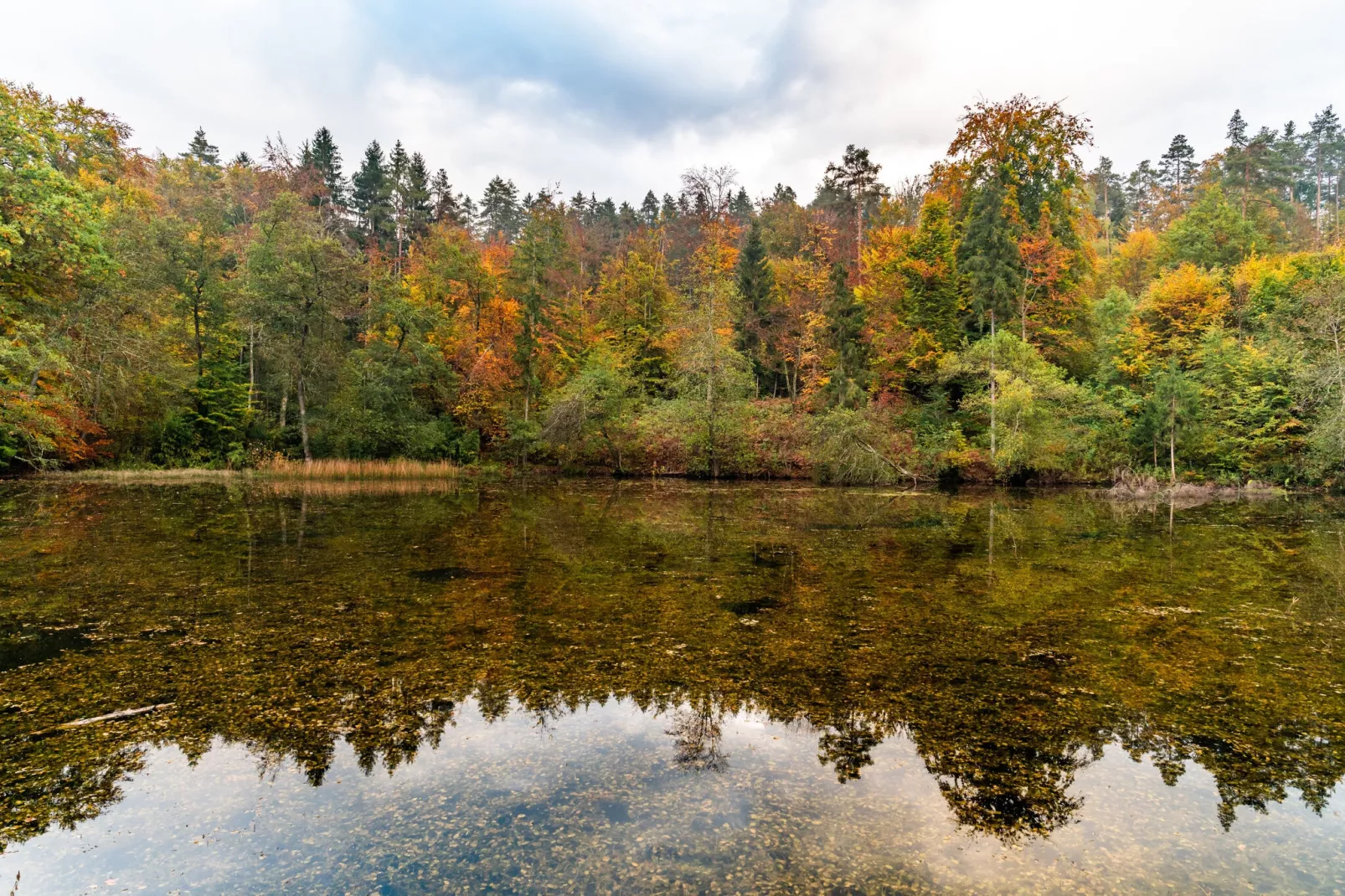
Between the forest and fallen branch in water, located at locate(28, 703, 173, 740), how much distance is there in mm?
16983

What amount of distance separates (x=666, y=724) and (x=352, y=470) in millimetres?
23781

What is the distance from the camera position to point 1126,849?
9.92 feet

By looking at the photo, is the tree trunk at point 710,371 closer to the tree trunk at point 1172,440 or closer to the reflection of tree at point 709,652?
the reflection of tree at point 709,652

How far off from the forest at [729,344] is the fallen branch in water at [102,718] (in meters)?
17.0

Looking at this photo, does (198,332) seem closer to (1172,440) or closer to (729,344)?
(729,344)

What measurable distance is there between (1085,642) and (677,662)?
383cm

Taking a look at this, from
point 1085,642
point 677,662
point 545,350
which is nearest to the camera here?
point 677,662

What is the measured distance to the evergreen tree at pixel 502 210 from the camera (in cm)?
5322

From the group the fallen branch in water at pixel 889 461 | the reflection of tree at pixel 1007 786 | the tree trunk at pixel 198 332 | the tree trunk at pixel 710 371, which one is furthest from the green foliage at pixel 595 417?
the reflection of tree at pixel 1007 786

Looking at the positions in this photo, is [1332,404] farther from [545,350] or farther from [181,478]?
[181,478]

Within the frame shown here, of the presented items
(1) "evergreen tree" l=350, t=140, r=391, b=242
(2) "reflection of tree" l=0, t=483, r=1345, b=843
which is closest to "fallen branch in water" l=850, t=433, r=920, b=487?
(2) "reflection of tree" l=0, t=483, r=1345, b=843

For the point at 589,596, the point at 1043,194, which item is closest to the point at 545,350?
the point at 1043,194

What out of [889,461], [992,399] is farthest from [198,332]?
[992,399]

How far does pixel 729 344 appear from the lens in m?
28.0
